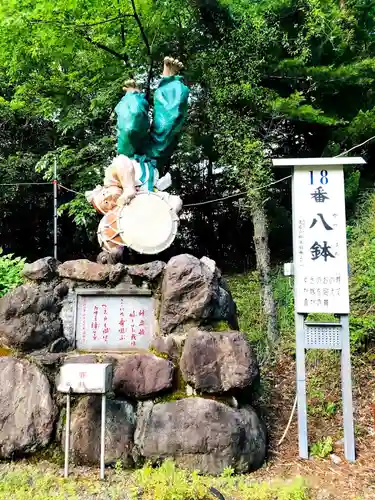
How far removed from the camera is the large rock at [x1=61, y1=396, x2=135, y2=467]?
3730mm

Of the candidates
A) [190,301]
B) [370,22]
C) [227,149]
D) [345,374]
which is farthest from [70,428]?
[370,22]

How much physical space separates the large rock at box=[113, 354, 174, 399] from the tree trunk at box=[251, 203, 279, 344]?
9.68ft

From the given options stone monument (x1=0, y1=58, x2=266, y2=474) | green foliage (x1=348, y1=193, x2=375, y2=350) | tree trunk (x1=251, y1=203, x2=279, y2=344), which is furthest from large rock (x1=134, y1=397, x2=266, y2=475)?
tree trunk (x1=251, y1=203, x2=279, y2=344)

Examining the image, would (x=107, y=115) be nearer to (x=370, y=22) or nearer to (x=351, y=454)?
(x=370, y=22)

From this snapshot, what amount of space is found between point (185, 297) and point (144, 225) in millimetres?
857

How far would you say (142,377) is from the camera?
153 inches


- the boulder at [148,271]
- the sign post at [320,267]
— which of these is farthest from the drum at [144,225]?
the sign post at [320,267]

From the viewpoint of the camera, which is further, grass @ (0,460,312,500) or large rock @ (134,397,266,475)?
large rock @ (134,397,266,475)

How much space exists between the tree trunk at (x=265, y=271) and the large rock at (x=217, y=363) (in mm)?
2709

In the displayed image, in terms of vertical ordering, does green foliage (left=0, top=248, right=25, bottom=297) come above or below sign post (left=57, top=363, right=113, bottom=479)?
above

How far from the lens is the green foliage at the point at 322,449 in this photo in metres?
4.04

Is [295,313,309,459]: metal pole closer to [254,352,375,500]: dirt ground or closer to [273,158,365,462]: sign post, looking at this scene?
[273,158,365,462]: sign post

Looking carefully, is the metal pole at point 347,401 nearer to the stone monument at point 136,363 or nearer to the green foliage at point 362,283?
the stone monument at point 136,363

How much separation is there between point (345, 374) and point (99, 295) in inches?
90.4
